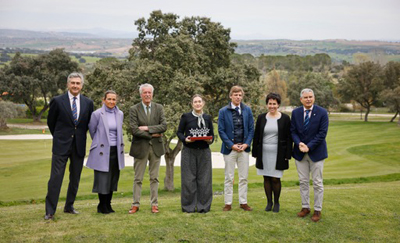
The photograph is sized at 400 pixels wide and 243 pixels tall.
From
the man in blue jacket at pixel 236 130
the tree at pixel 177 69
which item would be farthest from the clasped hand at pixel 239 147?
the tree at pixel 177 69

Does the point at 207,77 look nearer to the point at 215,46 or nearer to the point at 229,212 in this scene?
the point at 215,46

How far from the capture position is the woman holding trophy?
8.50m

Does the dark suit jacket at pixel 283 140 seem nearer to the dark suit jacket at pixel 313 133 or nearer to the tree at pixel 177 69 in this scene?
the dark suit jacket at pixel 313 133

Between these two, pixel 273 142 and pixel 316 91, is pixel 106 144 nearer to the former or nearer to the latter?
pixel 273 142

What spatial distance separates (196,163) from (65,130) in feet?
9.25

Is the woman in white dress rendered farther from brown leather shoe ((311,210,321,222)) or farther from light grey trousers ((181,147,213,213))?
light grey trousers ((181,147,213,213))

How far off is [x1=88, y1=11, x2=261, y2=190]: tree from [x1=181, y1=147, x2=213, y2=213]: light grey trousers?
8.92m

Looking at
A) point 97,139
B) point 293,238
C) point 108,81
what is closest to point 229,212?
point 293,238

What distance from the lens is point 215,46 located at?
21.7 metres

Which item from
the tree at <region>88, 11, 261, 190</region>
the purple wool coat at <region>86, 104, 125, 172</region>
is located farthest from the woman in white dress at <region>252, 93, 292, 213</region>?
the tree at <region>88, 11, 261, 190</region>

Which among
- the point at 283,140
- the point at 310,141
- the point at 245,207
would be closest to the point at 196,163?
the point at 245,207

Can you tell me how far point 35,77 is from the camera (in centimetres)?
6072

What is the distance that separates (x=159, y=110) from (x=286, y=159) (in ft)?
9.61

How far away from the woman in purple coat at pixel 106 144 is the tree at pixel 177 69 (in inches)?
362
